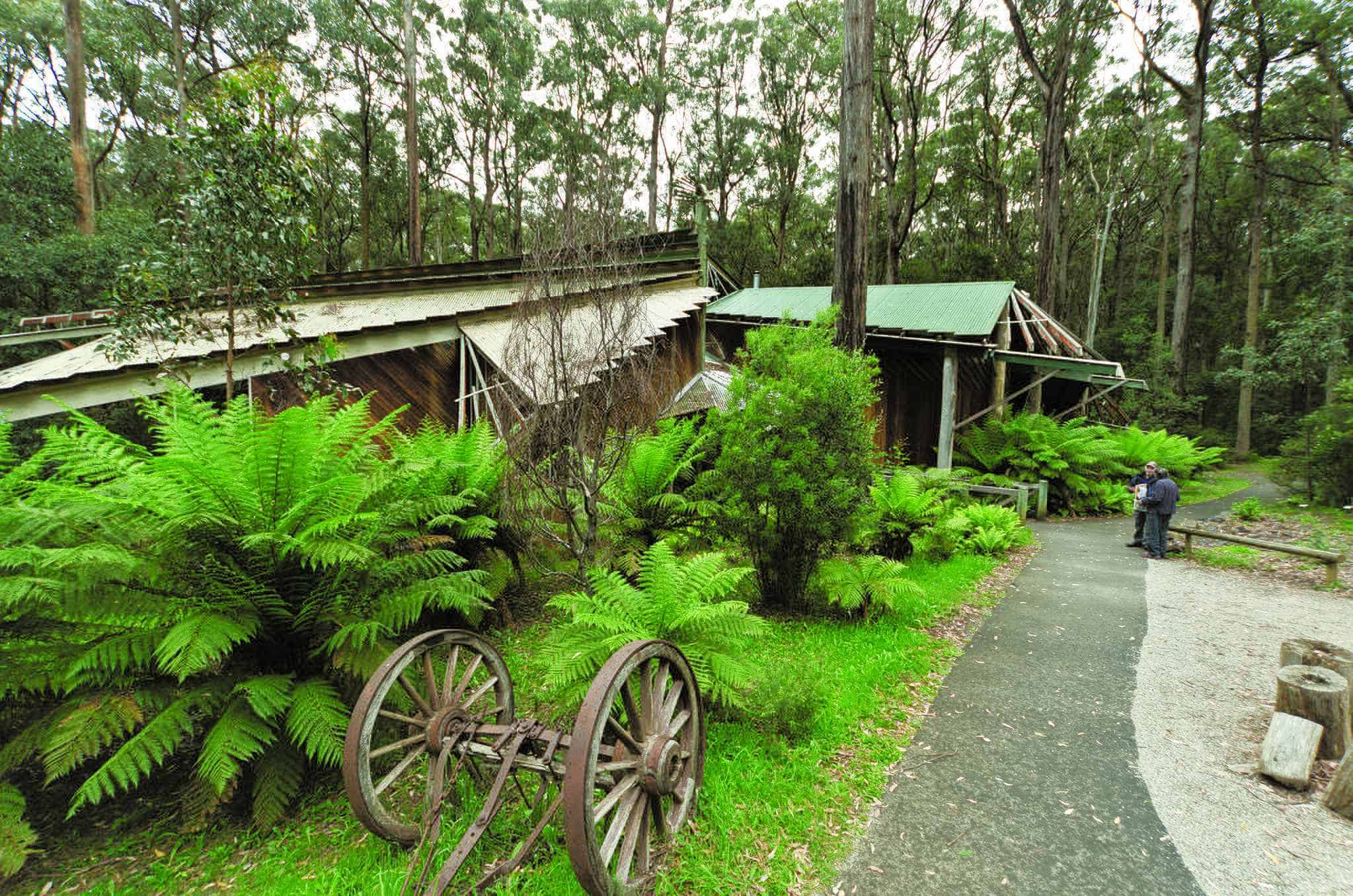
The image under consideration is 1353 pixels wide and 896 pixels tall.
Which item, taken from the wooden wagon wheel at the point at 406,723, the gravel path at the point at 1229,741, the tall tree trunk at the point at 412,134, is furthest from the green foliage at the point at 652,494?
the tall tree trunk at the point at 412,134

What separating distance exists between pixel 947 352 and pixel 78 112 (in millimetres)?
21478

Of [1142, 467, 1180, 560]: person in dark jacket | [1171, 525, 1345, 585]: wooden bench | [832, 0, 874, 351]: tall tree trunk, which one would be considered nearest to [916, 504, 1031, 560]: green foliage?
[1142, 467, 1180, 560]: person in dark jacket

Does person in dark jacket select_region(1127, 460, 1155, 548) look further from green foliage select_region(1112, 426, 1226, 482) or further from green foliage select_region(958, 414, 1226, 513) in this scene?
green foliage select_region(1112, 426, 1226, 482)

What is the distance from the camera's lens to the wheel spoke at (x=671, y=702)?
9.02ft

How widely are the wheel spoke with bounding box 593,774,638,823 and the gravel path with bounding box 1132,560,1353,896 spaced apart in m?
2.77

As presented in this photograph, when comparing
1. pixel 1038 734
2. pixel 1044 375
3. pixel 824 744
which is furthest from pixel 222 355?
pixel 1044 375

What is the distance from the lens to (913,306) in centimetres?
1436

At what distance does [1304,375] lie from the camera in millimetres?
17844

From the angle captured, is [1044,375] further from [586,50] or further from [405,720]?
[586,50]

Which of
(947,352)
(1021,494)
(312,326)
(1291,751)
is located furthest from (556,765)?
(947,352)

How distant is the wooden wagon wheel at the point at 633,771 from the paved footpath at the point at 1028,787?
2.85ft

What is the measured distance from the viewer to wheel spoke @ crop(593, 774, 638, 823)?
2.23 metres

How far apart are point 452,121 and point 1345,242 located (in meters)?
34.0

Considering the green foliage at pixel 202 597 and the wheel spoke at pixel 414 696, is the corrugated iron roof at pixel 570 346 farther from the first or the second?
the wheel spoke at pixel 414 696
